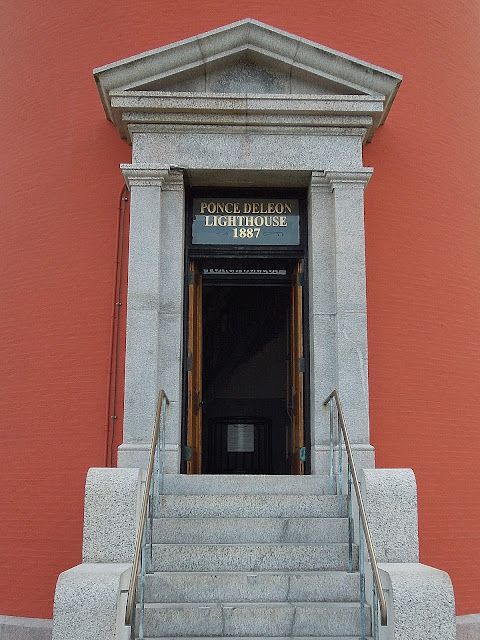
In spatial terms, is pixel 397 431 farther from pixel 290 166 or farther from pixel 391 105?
pixel 391 105

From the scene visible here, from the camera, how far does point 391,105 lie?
746 centimetres

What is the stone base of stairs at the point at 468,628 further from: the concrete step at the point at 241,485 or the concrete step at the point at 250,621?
the concrete step at the point at 250,621

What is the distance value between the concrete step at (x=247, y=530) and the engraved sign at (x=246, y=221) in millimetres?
2721

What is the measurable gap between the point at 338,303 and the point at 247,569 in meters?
2.45

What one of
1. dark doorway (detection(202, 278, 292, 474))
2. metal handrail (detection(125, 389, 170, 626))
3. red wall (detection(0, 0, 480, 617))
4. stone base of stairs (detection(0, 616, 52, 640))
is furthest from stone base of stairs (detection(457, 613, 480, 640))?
dark doorway (detection(202, 278, 292, 474))

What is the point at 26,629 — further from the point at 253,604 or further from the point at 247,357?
the point at 247,357

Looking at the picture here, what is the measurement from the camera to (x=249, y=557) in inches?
225

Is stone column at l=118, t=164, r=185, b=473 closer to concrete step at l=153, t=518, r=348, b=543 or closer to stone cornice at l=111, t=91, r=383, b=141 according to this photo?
stone cornice at l=111, t=91, r=383, b=141

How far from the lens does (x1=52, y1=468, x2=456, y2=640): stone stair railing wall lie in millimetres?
4828

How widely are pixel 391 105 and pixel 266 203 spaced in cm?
146

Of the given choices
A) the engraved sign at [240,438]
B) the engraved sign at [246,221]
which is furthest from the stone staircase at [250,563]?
the engraved sign at [240,438]

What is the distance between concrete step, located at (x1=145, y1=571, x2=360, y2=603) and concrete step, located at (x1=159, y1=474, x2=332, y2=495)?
1020mm

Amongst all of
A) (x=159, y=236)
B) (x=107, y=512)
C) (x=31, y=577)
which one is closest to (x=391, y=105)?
(x=159, y=236)

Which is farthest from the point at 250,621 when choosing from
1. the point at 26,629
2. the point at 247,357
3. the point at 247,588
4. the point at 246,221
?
the point at 247,357
